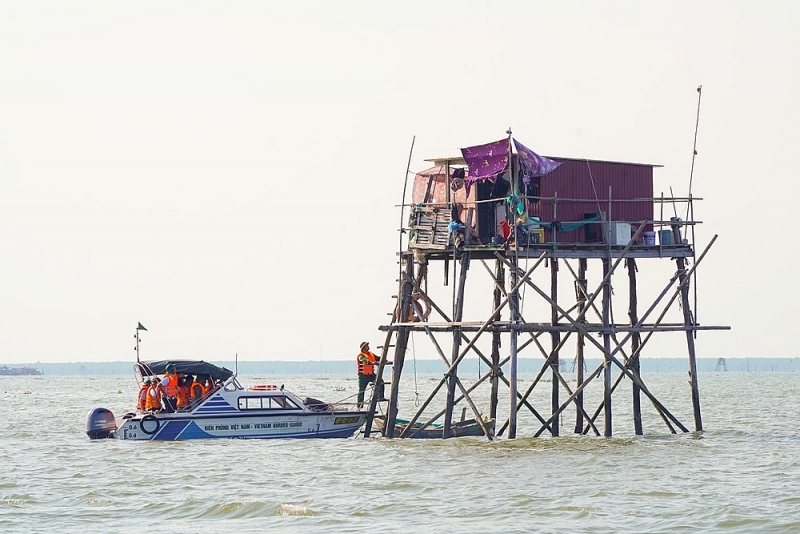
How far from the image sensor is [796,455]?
39.4 m

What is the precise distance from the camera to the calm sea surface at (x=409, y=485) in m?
28.2

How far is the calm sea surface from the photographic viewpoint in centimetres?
2819

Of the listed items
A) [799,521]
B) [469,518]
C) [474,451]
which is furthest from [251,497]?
[799,521]

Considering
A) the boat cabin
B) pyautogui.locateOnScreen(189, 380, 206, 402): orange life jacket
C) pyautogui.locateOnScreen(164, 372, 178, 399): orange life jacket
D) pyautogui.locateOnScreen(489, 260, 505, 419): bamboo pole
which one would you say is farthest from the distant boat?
pyautogui.locateOnScreen(164, 372, 178, 399): orange life jacket

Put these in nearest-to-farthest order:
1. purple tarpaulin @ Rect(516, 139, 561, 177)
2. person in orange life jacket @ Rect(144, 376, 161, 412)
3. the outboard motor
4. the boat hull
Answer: purple tarpaulin @ Rect(516, 139, 561, 177), the boat hull, person in orange life jacket @ Rect(144, 376, 161, 412), the outboard motor

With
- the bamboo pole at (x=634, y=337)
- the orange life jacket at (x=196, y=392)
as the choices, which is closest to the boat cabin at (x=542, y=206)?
the bamboo pole at (x=634, y=337)

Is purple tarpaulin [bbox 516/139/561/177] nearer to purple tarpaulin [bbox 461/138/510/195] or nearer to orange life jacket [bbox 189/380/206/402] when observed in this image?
purple tarpaulin [bbox 461/138/510/195]

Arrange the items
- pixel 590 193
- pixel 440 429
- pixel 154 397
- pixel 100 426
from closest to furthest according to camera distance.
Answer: pixel 590 193, pixel 440 429, pixel 154 397, pixel 100 426

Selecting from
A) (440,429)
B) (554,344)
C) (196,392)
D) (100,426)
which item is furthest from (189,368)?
(554,344)

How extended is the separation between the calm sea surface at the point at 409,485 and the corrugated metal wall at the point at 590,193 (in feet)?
22.7

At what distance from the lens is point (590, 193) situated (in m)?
41.2

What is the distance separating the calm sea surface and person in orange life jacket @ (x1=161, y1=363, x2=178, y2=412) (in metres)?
1.47

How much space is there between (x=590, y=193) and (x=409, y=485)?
502 inches

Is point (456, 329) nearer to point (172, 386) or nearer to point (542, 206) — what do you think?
point (542, 206)
